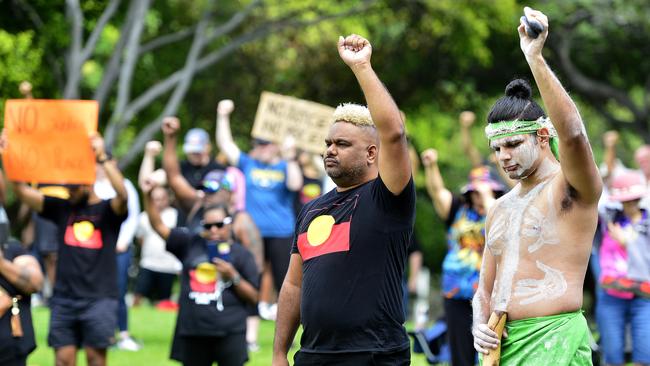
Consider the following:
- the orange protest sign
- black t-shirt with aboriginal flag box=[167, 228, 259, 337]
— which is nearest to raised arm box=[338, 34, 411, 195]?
black t-shirt with aboriginal flag box=[167, 228, 259, 337]

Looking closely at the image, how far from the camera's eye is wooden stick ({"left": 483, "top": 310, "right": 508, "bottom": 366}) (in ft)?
16.8

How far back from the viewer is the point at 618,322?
10.0m

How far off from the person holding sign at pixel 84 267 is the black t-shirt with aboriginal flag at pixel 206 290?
764mm

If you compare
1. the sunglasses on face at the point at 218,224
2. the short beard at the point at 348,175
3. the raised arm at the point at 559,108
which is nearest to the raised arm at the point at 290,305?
the short beard at the point at 348,175

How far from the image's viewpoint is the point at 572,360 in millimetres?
5020

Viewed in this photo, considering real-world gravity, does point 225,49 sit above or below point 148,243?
above

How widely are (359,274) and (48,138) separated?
508cm

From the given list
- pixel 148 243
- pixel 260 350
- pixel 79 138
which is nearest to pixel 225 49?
pixel 148 243

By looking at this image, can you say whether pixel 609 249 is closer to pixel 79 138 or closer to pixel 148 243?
pixel 79 138

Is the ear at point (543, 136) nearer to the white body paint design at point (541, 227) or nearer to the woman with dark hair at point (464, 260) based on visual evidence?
the white body paint design at point (541, 227)

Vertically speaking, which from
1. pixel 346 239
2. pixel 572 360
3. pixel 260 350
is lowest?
pixel 260 350

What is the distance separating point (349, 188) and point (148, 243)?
993cm

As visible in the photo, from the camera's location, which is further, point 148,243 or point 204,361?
point 148,243

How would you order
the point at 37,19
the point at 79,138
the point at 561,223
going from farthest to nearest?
the point at 37,19, the point at 79,138, the point at 561,223
